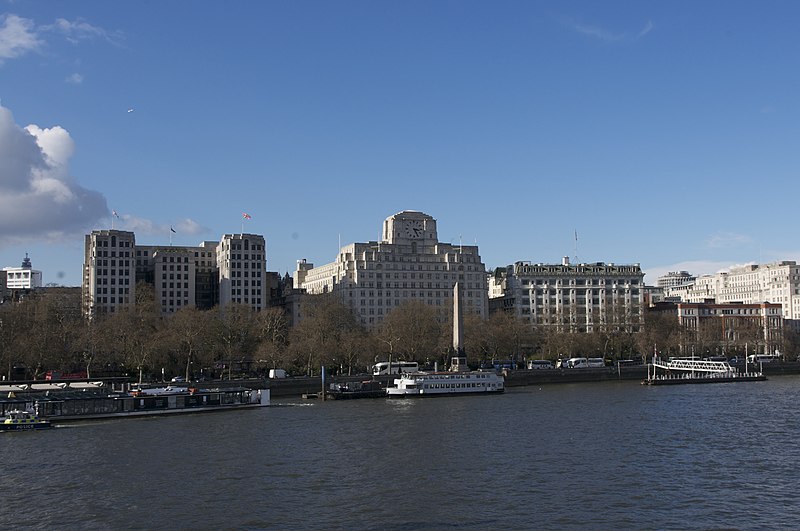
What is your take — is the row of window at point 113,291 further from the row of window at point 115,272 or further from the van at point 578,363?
the van at point 578,363

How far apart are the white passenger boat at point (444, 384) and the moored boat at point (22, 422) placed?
4630cm

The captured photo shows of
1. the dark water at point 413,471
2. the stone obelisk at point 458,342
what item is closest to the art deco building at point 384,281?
the stone obelisk at point 458,342

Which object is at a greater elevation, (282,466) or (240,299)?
(240,299)

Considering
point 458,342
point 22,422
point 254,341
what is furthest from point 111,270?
Answer: point 22,422

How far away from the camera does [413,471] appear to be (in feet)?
179

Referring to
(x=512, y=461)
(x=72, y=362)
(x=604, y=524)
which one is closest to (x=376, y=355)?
(x=72, y=362)

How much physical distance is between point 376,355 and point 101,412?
67118 mm

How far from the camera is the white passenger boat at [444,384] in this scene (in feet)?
378

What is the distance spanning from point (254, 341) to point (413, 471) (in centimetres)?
9793

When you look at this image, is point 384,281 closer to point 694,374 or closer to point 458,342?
point 458,342

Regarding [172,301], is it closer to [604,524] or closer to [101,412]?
[101,412]

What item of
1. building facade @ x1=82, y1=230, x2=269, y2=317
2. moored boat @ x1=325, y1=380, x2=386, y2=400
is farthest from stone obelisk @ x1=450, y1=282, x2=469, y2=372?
building facade @ x1=82, y1=230, x2=269, y2=317

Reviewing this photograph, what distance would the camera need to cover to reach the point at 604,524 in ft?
135

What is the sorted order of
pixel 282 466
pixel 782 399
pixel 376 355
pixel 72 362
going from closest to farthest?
pixel 282 466
pixel 782 399
pixel 72 362
pixel 376 355
